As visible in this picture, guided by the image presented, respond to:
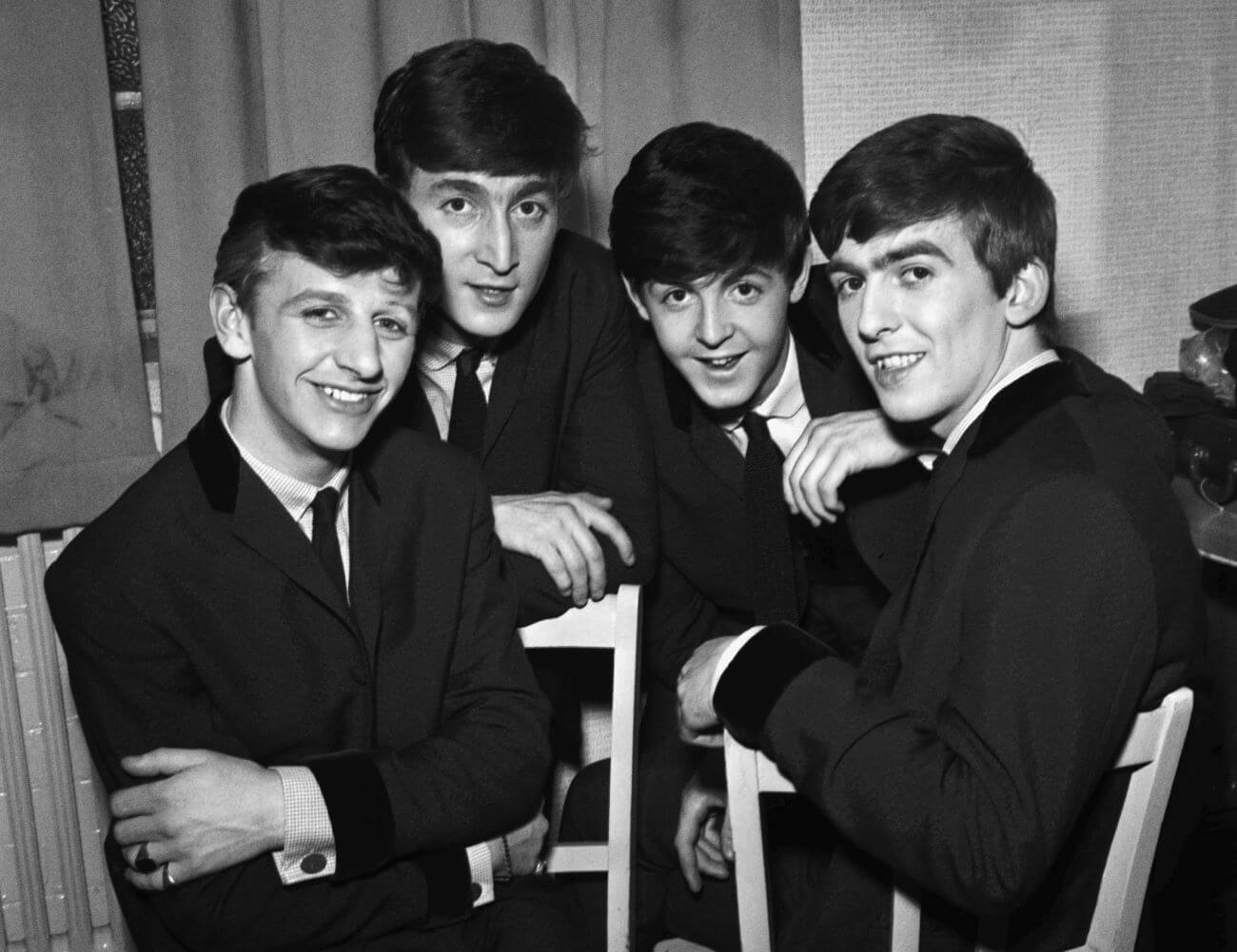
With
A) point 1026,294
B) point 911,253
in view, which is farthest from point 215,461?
point 1026,294

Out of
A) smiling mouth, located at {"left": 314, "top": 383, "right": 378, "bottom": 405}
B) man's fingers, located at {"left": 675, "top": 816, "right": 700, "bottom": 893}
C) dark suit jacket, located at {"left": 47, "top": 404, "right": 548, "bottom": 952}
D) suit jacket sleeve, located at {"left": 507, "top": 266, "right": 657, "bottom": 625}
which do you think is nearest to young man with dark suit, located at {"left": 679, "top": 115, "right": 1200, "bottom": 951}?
man's fingers, located at {"left": 675, "top": 816, "right": 700, "bottom": 893}

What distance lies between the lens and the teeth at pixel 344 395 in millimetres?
1322

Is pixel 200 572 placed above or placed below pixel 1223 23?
below

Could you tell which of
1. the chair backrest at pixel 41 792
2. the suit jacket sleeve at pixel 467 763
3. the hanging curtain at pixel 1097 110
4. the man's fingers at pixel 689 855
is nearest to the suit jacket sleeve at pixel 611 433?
the suit jacket sleeve at pixel 467 763

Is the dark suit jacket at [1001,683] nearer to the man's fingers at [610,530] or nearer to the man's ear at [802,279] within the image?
the man's fingers at [610,530]

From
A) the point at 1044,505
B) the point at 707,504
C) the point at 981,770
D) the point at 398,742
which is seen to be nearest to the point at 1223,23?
the point at 707,504

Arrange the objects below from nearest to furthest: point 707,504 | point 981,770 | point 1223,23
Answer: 1. point 981,770
2. point 707,504
3. point 1223,23

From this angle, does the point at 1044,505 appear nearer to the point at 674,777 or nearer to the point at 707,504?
the point at 707,504

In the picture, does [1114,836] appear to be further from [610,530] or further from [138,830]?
[138,830]

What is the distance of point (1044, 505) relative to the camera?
3.58 ft

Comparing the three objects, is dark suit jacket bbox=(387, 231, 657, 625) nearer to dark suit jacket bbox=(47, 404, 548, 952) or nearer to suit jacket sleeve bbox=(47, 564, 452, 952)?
dark suit jacket bbox=(47, 404, 548, 952)

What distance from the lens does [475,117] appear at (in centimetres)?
157

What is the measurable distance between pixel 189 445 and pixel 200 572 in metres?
0.15

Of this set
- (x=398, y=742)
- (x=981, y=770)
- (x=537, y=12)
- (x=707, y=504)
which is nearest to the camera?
(x=981, y=770)
